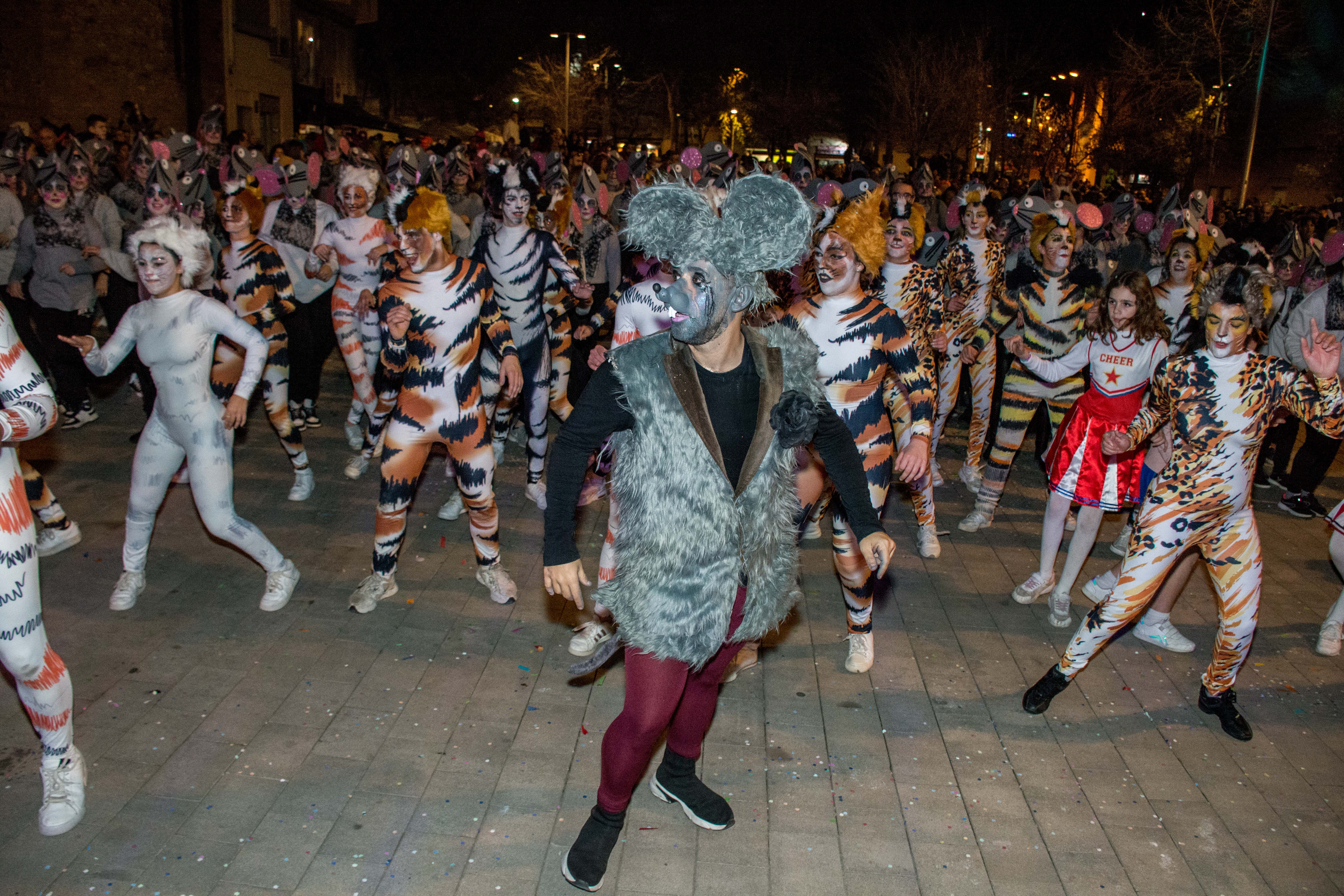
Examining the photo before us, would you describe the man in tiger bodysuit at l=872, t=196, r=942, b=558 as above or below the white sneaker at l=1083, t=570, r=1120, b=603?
above

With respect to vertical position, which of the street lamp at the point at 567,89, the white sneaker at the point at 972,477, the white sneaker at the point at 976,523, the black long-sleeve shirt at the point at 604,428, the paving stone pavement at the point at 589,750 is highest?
the street lamp at the point at 567,89

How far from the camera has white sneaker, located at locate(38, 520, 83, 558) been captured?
568 centimetres

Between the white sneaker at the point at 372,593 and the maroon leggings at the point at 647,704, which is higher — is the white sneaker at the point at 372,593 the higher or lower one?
the lower one

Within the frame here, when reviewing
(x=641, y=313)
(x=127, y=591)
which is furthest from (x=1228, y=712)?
(x=127, y=591)

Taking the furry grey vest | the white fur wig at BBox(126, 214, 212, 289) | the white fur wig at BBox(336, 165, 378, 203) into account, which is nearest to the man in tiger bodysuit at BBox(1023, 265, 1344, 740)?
the furry grey vest

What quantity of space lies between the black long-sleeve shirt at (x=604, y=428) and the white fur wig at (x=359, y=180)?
494cm

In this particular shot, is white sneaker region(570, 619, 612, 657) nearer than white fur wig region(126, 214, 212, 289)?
No

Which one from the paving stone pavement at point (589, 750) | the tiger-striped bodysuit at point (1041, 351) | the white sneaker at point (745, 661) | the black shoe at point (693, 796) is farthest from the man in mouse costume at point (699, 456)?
the tiger-striped bodysuit at point (1041, 351)

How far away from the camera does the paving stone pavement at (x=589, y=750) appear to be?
132 inches

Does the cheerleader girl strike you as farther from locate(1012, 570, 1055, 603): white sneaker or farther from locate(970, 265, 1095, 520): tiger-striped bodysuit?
locate(970, 265, 1095, 520): tiger-striped bodysuit

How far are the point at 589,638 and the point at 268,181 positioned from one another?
554cm

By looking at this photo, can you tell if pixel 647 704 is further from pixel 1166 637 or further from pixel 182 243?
pixel 1166 637

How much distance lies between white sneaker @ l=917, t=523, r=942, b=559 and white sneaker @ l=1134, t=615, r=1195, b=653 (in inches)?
54.7

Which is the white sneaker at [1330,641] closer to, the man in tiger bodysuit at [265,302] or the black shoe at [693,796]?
the black shoe at [693,796]
